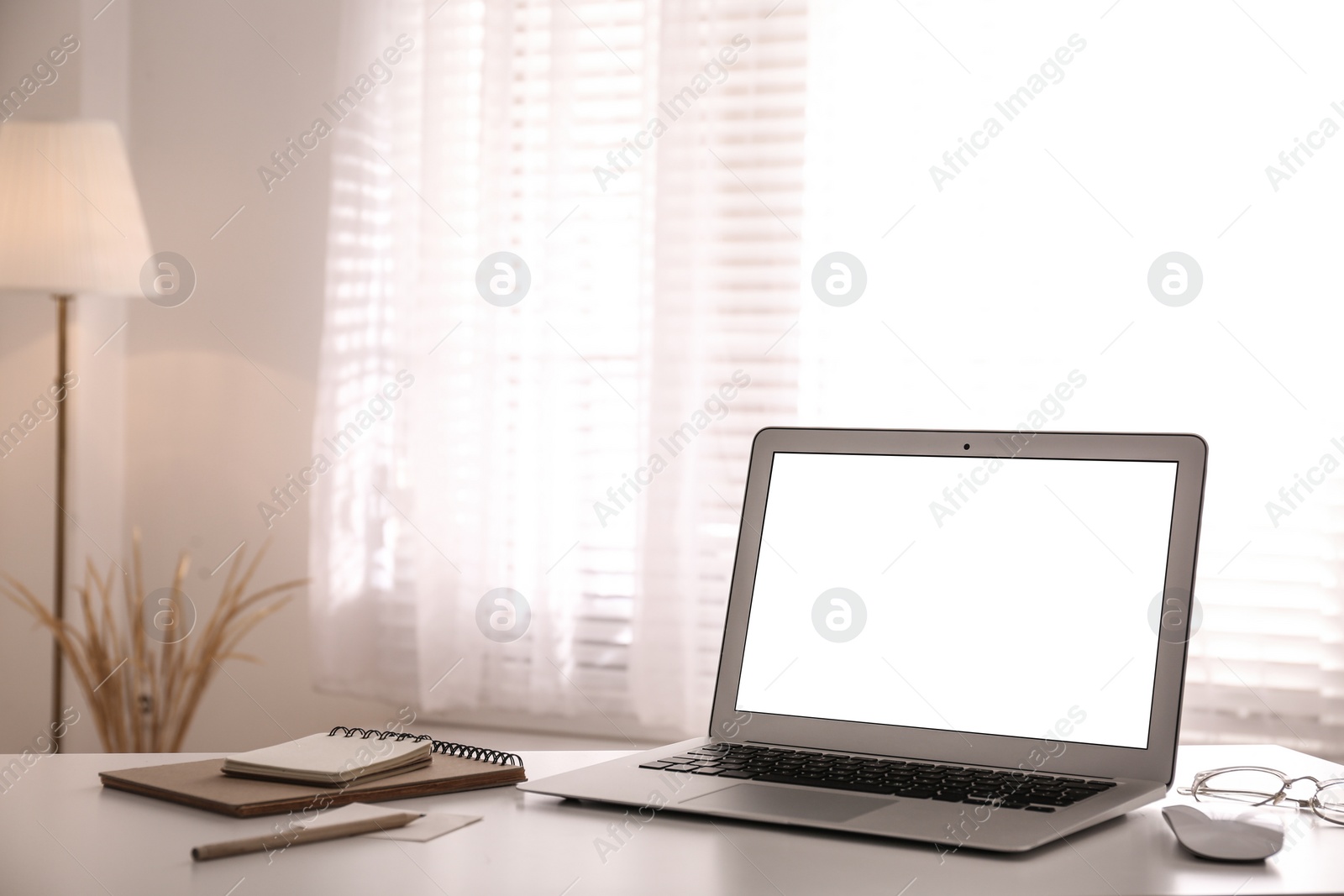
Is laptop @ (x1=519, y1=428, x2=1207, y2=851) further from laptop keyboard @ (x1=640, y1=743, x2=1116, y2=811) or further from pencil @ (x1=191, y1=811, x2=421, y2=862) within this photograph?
pencil @ (x1=191, y1=811, x2=421, y2=862)

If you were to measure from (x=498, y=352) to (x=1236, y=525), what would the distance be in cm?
127

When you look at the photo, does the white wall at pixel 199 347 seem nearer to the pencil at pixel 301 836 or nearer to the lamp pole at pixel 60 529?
the lamp pole at pixel 60 529

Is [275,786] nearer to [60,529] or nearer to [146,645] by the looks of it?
[60,529]

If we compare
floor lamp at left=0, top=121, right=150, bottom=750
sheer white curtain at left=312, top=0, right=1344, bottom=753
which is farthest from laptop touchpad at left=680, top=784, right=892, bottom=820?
floor lamp at left=0, top=121, right=150, bottom=750

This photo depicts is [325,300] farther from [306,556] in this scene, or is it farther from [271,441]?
[306,556]

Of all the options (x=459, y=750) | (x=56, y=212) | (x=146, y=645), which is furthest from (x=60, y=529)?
(x=459, y=750)

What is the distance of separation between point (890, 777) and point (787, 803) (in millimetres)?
113

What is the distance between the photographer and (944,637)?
1022mm

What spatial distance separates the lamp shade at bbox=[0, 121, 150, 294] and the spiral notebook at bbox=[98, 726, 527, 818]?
1.40 metres

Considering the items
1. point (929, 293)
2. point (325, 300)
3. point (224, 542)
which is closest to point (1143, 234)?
point (929, 293)

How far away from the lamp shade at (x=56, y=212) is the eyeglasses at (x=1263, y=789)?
1924mm

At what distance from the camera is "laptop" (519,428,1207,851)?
901 millimetres

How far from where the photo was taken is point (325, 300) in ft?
7.32

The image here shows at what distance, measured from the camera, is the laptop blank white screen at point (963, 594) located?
960 millimetres
